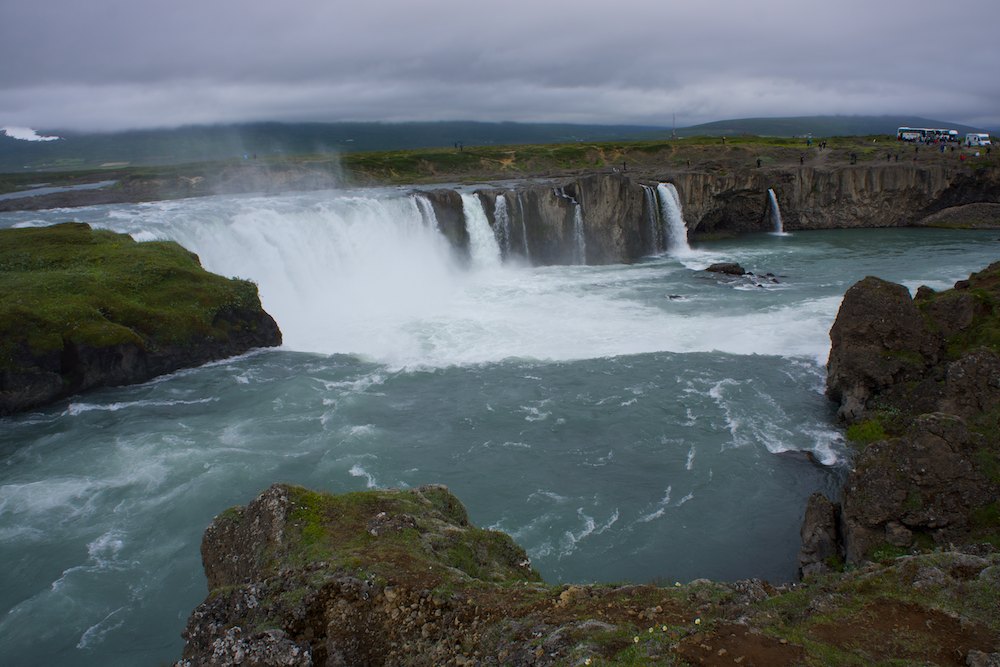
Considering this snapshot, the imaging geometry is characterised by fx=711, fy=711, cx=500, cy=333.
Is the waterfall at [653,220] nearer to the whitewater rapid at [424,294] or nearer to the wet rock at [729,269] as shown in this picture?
the whitewater rapid at [424,294]

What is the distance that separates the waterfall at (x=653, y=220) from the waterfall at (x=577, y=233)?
562cm

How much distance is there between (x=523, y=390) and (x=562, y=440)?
4.00m

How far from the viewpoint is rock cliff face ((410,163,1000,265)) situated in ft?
154

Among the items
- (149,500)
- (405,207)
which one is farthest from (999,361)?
(405,207)

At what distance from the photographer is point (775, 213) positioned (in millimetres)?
58750

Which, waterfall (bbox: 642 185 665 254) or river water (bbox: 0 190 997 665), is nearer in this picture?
river water (bbox: 0 190 997 665)

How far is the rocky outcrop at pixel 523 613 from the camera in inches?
282

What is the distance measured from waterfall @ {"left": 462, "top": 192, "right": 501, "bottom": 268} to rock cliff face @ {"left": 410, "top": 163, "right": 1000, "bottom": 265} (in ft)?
1.37

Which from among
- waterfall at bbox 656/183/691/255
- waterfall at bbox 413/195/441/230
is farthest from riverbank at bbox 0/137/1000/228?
waterfall at bbox 413/195/441/230

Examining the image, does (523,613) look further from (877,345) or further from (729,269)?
(729,269)

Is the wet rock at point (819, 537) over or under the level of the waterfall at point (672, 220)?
under

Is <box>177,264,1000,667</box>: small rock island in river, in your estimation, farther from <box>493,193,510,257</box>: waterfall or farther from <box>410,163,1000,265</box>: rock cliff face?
<box>493,193,510,257</box>: waterfall

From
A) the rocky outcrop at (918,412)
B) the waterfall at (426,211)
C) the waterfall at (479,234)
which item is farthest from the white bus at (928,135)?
the rocky outcrop at (918,412)

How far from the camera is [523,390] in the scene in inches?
944
